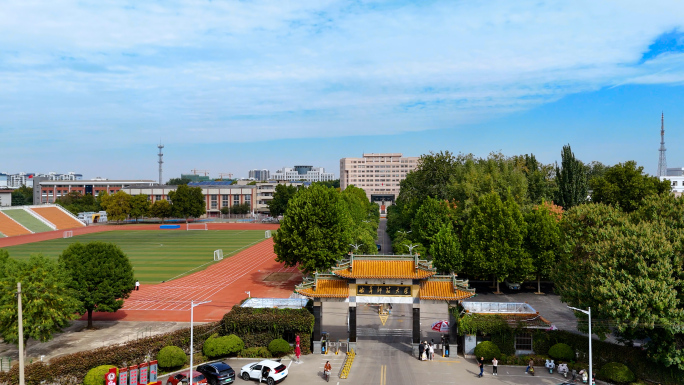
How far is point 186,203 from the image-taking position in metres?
119

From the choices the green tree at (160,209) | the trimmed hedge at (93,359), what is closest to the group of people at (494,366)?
the trimmed hedge at (93,359)

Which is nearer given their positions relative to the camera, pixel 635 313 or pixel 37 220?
pixel 635 313

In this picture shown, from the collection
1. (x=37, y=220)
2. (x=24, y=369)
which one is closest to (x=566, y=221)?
(x=24, y=369)

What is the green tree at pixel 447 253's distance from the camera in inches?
1731

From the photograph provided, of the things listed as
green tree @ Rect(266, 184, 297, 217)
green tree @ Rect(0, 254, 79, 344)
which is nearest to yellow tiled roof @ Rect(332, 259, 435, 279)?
green tree @ Rect(0, 254, 79, 344)

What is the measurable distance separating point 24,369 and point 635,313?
3094cm

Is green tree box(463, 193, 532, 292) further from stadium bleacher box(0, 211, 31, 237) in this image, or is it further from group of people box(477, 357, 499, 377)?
stadium bleacher box(0, 211, 31, 237)

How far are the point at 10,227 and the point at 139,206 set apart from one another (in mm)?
29430

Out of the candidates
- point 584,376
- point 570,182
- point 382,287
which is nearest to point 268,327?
point 382,287

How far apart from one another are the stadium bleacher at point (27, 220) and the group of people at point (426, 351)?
4078 inches

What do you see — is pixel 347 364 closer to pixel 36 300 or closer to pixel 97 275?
pixel 36 300

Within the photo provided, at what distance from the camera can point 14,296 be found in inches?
1023

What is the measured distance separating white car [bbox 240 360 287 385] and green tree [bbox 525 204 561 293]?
28.1 meters

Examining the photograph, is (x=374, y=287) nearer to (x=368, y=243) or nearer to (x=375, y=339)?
(x=375, y=339)
